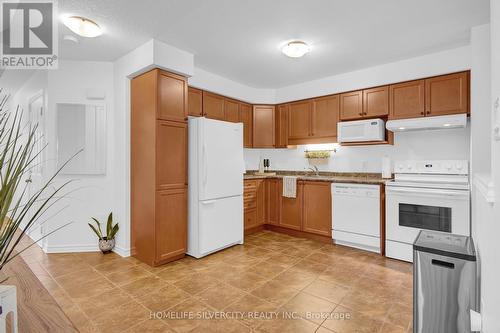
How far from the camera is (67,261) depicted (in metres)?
3.12

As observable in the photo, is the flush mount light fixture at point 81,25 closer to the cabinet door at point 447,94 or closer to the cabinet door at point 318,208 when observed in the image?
the cabinet door at point 318,208

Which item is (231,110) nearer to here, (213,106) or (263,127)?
(213,106)

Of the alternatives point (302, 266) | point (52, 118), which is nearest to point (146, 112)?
point (52, 118)

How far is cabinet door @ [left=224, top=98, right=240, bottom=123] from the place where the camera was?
436 centimetres

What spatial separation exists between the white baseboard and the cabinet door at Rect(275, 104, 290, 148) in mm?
3296

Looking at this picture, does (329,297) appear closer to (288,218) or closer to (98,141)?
(288,218)

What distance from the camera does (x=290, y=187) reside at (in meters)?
4.24

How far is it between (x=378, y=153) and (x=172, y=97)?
309cm

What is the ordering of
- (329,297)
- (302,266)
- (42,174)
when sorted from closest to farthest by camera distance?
(329,297) < (302,266) < (42,174)

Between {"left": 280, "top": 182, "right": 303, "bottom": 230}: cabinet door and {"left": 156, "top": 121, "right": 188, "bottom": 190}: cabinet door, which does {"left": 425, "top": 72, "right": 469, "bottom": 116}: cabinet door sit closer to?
{"left": 280, "top": 182, "right": 303, "bottom": 230}: cabinet door

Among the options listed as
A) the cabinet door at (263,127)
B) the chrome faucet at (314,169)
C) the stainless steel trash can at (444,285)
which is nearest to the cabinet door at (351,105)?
the chrome faucet at (314,169)

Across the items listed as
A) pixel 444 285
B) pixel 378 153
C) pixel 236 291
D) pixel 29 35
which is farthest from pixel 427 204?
pixel 29 35

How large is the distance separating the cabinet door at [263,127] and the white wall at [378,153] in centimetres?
41

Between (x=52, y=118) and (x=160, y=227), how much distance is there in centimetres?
204
